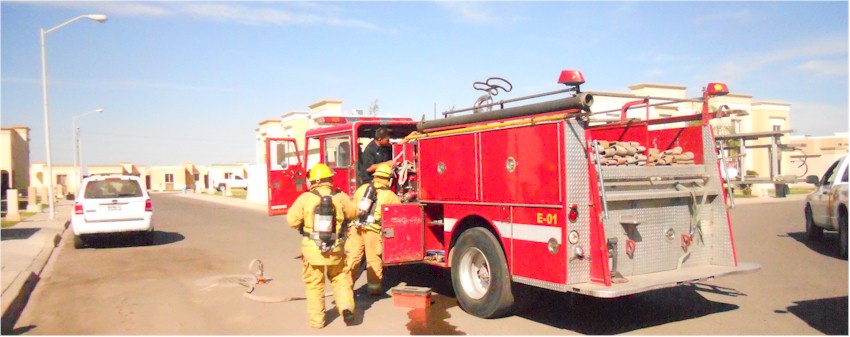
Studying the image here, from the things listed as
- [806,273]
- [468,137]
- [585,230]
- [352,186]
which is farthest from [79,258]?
[806,273]

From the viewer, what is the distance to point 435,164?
334 inches

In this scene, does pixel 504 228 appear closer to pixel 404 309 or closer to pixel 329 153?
pixel 404 309

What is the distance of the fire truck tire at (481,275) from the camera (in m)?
7.16

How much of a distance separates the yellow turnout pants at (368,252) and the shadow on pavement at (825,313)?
4.71 metres

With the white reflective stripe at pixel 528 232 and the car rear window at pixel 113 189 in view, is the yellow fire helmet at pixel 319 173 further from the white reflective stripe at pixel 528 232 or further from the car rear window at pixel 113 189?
the car rear window at pixel 113 189

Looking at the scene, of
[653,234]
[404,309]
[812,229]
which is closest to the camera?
[653,234]

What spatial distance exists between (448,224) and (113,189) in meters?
10.3

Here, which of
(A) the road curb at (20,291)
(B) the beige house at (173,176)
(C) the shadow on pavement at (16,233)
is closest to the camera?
(A) the road curb at (20,291)

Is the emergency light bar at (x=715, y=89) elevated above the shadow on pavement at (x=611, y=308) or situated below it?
above

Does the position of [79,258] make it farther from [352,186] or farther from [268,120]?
[268,120]

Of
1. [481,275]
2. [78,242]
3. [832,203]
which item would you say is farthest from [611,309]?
[78,242]

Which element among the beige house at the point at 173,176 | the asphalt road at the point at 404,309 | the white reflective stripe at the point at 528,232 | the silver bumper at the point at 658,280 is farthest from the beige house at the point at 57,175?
the silver bumper at the point at 658,280

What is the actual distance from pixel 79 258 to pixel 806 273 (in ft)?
43.5

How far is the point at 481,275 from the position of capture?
7715 millimetres
